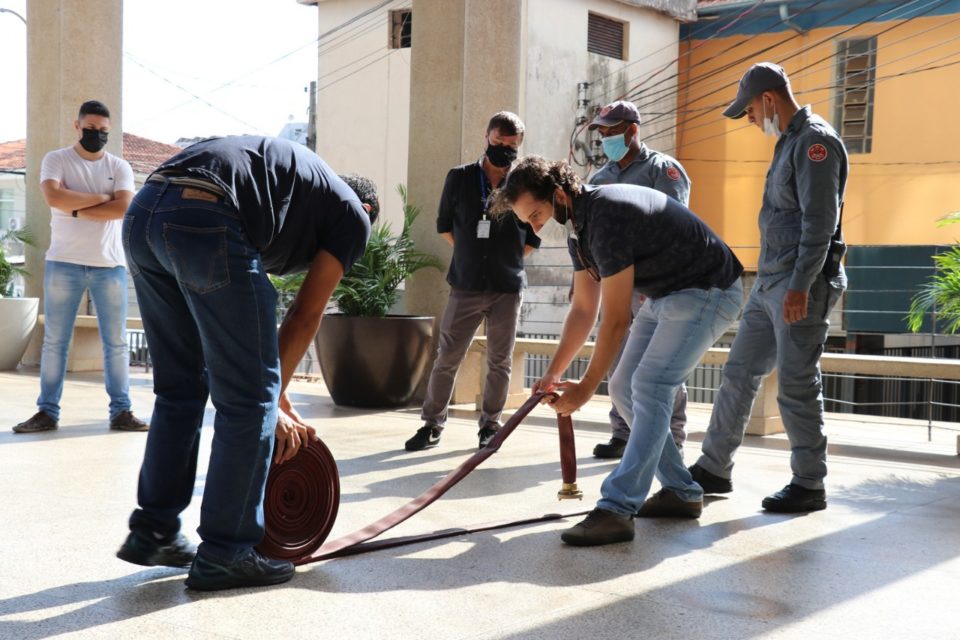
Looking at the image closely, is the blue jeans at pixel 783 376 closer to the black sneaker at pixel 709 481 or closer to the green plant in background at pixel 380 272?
the black sneaker at pixel 709 481

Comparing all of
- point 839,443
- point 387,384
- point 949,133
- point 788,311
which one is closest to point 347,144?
point 949,133

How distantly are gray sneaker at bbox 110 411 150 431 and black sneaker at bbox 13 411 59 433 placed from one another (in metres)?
0.34

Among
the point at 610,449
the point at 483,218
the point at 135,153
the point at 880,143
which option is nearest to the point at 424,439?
the point at 610,449

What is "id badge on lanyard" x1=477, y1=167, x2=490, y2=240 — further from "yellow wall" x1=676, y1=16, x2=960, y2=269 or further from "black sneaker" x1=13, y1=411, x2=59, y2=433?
"yellow wall" x1=676, y1=16, x2=960, y2=269

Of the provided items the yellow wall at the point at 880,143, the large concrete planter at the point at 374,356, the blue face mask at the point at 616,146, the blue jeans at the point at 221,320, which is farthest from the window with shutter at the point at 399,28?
the blue jeans at the point at 221,320

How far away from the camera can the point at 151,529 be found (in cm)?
337

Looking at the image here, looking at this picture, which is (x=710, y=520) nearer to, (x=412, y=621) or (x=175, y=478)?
(x=412, y=621)

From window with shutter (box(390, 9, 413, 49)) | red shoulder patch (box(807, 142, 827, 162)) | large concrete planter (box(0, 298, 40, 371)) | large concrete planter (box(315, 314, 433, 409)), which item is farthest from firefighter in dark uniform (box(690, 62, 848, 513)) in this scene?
window with shutter (box(390, 9, 413, 49))

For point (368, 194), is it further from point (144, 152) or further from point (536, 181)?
point (144, 152)

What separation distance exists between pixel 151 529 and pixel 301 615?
0.67 metres

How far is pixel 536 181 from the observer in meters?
3.77

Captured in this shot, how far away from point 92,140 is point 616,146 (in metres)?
3.09

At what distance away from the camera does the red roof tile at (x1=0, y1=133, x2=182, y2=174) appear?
3246 cm

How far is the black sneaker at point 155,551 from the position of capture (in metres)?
3.33
